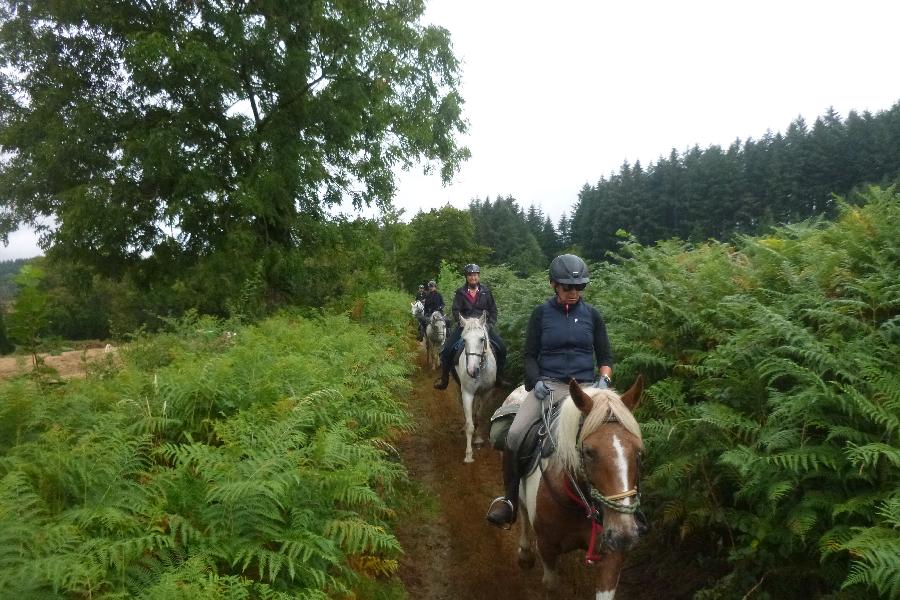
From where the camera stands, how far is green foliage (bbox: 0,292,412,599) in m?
2.62

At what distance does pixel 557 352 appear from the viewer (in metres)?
4.75

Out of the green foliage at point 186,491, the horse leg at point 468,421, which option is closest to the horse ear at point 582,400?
the green foliage at point 186,491

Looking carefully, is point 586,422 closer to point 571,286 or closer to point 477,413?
point 571,286

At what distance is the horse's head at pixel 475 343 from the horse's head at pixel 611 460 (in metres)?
4.78

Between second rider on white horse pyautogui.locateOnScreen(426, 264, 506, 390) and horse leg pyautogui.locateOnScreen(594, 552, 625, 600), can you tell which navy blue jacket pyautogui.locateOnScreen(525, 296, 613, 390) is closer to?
horse leg pyautogui.locateOnScreen(594, 552, 625, 600)

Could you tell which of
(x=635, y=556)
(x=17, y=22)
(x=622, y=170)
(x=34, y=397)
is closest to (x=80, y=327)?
(x=17, y=22)

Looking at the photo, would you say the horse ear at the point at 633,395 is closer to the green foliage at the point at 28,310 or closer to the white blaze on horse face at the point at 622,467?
the white blaze on horse face at the point at 622,467

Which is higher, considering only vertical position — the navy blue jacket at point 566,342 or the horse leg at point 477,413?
the navy blue jacket at point 566,342

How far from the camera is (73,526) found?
2.78m

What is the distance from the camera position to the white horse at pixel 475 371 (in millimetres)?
8266

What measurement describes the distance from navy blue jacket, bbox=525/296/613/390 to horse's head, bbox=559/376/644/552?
4.12 ft

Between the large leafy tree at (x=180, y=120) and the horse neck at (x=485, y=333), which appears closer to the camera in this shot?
the horse neck at (x=485, y=333)

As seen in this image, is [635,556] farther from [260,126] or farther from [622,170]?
[622,170]

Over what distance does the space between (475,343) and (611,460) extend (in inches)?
214
